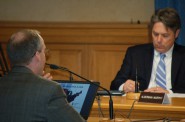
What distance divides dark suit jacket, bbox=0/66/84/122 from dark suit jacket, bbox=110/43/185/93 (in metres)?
1.71

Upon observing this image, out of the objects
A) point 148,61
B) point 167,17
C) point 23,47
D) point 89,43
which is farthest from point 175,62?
point 23,47

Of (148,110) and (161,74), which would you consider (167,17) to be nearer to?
(161,74)

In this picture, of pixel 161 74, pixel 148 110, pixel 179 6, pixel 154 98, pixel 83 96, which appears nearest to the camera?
pixel 83 96

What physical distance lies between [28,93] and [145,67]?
1894 mm

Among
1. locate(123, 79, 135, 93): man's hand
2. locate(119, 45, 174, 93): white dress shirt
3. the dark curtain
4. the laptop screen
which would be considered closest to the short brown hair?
locate(119, 45, 174, 93): white dress shirt

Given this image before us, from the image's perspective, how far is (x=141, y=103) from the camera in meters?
2.65

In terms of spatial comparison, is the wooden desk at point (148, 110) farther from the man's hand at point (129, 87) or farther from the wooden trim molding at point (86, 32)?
the wooden trim molding at point (86, 32)

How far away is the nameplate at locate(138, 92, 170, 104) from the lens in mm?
2654

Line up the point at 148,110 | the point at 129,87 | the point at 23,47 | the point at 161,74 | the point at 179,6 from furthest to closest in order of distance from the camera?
the point at 179,6, the point at 161,74, the point at 129,87, the point at 148,110, the point at 23,47

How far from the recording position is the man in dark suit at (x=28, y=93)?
1776 mm

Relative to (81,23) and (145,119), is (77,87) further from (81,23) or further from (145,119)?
(81,23)

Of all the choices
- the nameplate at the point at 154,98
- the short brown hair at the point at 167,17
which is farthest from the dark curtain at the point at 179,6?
the nameplate at the point at 154,98

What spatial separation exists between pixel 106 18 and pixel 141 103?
2339mm

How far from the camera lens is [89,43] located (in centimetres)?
470
